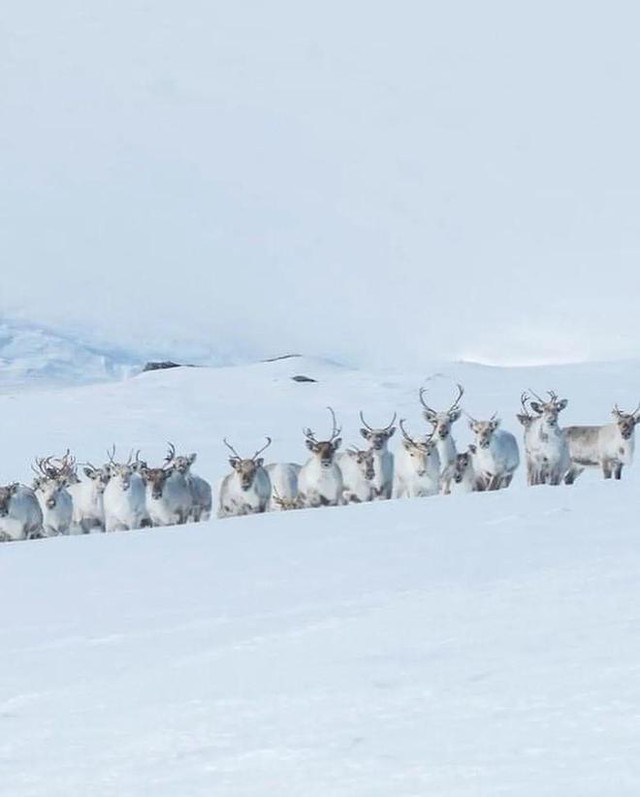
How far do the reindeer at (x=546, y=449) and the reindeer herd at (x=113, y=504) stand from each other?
3.26 m

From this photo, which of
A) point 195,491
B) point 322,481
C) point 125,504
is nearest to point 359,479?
point 322,481

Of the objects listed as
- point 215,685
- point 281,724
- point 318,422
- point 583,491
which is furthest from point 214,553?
point 318,422

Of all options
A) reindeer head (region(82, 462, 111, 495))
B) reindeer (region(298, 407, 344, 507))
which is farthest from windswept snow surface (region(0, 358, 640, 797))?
reindeer head (region(82, 462, 111, 495))

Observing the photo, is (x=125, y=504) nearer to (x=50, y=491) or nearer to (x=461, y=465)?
(x=50, y=491)

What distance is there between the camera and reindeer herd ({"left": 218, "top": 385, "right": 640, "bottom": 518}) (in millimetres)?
14578

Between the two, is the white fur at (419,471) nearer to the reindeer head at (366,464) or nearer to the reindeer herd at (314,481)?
the reindeer herd at (314,481)

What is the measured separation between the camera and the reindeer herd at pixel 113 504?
14.2 meters

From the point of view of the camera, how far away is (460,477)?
48.7ft

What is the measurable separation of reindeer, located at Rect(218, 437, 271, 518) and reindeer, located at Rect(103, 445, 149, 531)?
80cm

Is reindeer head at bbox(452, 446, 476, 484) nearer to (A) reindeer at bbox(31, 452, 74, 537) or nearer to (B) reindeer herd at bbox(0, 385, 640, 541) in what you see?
(B) reindeer herd at bbox(0, 385, 640, 541)

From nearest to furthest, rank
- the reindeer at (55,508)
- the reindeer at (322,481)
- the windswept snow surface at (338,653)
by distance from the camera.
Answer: the windswept snow surface at (338,653) → the reindeer at (322,481) → the reindeer at (55,508)

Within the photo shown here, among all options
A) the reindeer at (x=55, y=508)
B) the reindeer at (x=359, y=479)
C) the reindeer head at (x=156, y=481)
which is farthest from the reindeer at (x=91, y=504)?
the reindeer at (x=359, y=479)

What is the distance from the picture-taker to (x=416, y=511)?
1187 cm

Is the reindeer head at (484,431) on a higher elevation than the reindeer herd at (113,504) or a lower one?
higher
